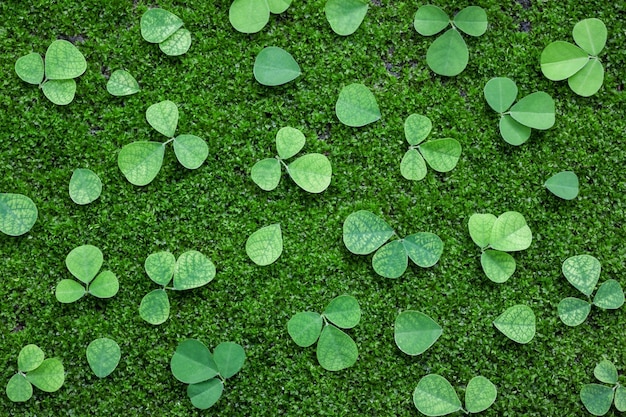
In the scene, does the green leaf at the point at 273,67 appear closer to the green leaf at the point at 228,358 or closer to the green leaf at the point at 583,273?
the green leaf at the point at 228,358

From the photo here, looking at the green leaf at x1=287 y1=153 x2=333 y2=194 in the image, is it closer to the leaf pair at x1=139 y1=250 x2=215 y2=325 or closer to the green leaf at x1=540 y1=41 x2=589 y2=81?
the leaf pair at x1=139 y1=250 x2=215 y2=325

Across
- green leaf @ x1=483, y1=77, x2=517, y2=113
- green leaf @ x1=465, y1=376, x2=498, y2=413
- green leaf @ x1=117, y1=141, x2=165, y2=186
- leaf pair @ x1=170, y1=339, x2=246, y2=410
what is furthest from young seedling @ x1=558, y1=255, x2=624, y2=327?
green leaf @ x1=117, y1=141, x2=165, y2=186

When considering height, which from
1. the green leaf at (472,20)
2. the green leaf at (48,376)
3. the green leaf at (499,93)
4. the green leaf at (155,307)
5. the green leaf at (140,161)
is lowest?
the green leaf at (48,376)

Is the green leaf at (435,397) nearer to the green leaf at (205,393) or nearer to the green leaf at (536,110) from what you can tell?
the green leaf at (205,393)

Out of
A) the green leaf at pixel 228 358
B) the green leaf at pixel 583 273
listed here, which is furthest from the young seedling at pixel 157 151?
the green leaf at pixel 583 273

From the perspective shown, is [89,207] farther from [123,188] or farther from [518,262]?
[518,262]

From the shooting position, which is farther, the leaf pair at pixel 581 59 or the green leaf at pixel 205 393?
the leaf pair at pixel 581 59

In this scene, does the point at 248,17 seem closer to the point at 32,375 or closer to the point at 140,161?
the point at 140,161

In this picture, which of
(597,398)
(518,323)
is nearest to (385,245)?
(518,323)

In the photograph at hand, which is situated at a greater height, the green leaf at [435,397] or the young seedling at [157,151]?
the young seedling at [157,151]
